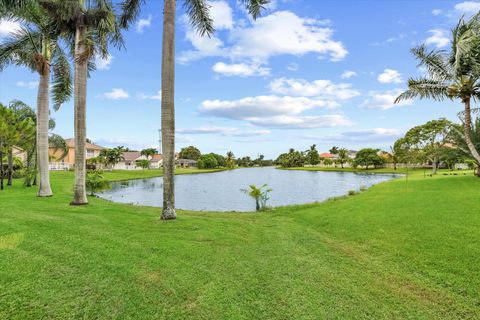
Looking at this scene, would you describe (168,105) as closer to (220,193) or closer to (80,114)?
(80,114)

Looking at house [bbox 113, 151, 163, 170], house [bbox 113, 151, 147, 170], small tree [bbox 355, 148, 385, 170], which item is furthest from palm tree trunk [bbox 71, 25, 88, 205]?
small tree [bbox 355, 148, 385, 170]

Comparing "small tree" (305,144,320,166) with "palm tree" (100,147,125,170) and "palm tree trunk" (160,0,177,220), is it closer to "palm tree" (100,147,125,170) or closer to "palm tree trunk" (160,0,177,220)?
"palm tree" (100,147,125,170)

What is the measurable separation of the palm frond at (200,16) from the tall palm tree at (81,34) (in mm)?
3257

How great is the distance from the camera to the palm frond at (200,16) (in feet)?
35.7

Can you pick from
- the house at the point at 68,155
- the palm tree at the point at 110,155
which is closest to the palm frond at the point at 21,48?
the house at the point at 68,155

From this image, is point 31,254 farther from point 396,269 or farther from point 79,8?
point 79,8

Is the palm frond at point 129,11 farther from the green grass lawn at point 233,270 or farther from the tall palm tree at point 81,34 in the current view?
the green grass lawn at point 233,270

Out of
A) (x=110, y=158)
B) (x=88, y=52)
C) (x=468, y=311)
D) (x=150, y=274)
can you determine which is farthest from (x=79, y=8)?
(x=110, y=158)

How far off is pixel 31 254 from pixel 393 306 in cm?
605

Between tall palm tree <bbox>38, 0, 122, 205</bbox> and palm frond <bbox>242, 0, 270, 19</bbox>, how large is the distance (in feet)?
17.9

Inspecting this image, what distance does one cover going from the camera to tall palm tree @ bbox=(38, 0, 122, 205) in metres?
11.4

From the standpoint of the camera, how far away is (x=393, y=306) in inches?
159

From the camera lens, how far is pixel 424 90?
1711cm

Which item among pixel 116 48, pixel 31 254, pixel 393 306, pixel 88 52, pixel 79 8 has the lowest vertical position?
pixel 393 306
